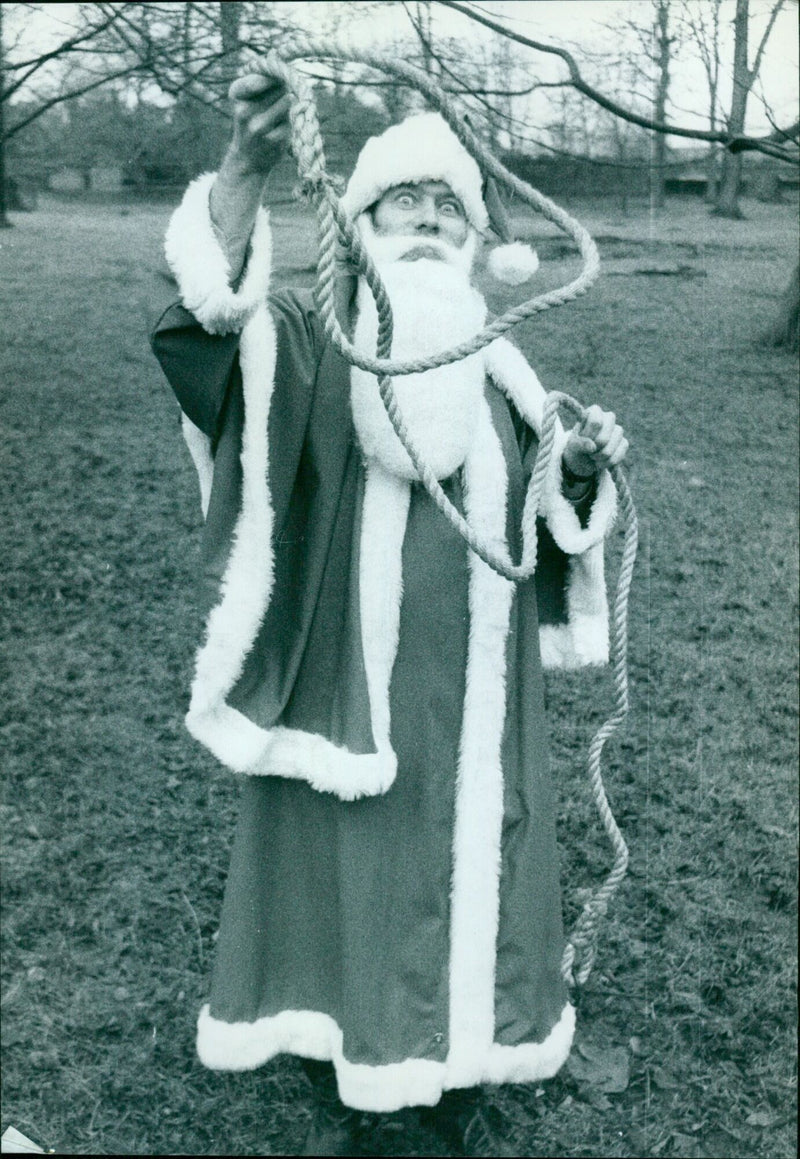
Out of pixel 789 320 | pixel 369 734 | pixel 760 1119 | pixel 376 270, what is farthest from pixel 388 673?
pixel 789 320

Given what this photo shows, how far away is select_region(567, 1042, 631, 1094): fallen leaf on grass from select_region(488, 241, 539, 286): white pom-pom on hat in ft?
5.18

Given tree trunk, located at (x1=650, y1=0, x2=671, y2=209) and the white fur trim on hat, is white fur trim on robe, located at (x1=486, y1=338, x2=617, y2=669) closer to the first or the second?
the white fur trim on hat

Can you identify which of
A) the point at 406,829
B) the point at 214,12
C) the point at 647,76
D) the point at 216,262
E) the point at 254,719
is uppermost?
the point at 214,12

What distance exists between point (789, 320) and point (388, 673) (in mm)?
2187

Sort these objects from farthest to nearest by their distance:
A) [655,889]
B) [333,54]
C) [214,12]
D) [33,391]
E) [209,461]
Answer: [655,889]
[33,391]
[214,12]
[209,461]
[333,54]

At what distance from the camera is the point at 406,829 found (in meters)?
1.70

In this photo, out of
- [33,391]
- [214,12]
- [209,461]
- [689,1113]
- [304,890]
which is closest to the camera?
[209,461]

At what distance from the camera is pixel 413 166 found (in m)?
1.73

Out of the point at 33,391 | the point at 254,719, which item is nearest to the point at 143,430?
the point at 33,391

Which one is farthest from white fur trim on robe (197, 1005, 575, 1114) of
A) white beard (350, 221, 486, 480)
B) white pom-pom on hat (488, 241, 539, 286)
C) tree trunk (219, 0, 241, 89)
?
tree trunk (219, 0, 241, 89)

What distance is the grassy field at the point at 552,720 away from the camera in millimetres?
2172

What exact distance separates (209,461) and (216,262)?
1.09ft

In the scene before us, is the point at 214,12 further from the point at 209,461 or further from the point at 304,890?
the point at 304,890

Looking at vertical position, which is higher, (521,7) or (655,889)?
(521,7)
